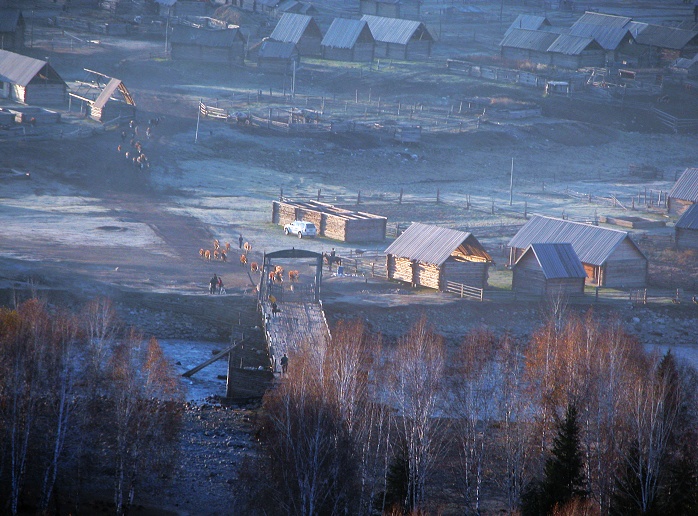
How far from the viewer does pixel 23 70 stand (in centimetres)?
6888

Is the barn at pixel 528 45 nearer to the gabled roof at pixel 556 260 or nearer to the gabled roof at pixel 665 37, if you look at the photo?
the gabled roof at pixel 665 37

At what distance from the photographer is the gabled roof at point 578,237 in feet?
147

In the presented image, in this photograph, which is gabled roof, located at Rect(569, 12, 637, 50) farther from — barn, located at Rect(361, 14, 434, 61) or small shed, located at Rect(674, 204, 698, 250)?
small shed, located at Rect(674, 204, 698, 250)

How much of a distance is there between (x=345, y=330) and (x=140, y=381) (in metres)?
8.52

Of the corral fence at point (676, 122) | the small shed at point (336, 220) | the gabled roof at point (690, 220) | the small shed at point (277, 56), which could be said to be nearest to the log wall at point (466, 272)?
the small shed at point (336, 220)

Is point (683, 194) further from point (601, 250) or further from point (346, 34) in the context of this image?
point (346, 34)

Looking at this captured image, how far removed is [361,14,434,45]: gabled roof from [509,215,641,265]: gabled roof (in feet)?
144

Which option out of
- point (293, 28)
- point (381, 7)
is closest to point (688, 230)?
point (293, 28)

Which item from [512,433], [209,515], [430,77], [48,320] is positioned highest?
[430,77]

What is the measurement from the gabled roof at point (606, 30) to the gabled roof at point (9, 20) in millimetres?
41475

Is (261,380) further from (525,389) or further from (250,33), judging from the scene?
(250,33)

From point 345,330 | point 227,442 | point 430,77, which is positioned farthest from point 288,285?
point 430,77

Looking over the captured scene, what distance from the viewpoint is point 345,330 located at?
34.9 meters

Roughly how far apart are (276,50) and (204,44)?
500 centimetres
